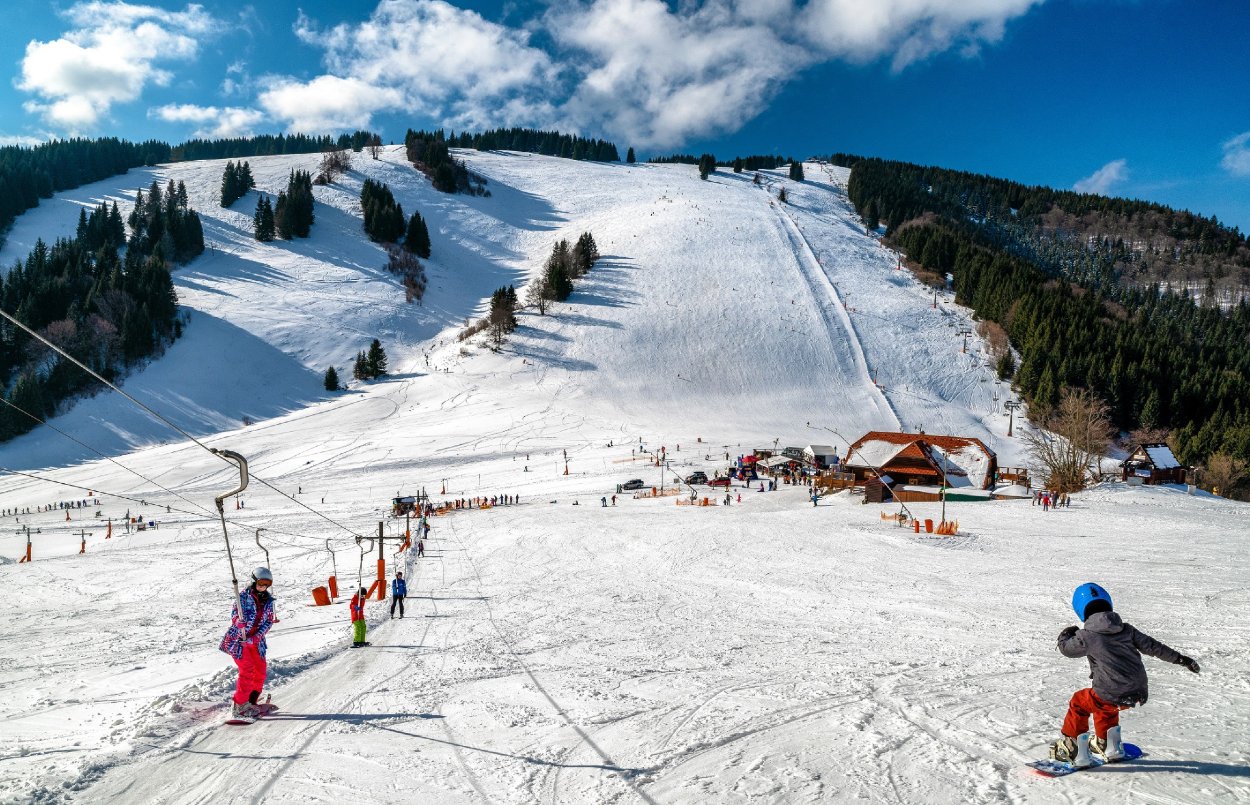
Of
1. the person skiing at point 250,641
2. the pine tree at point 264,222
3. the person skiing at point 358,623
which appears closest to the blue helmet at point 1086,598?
the person skiing at point 250,641

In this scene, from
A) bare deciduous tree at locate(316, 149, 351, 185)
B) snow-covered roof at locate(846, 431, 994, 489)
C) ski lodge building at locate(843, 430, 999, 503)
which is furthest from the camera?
bare deciduous tree at locate(316, 149, 351, 185)

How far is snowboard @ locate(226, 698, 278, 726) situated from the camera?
6773mm

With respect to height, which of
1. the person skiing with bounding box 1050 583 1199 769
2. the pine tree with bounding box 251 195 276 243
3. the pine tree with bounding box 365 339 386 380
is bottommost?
the pine tree with bounding box 365 339 386 380

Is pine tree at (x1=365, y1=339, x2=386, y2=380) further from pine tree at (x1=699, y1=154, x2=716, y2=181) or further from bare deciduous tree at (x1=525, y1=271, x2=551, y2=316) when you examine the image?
pine tree at (x1=699, y1=154, x2=716, y2=181)

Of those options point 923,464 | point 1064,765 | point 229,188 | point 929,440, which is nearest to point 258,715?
point 1064,765

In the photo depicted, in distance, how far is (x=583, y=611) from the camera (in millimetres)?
12719

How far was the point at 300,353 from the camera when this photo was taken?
71500 millimetres

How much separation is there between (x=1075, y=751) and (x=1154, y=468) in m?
54.7

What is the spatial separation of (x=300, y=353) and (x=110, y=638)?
2663 inches

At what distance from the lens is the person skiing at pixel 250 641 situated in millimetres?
6898

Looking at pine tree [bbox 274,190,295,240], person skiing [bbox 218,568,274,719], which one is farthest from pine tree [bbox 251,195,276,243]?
person skiing [bbox 218,568,274,719]

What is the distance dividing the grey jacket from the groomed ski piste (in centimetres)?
70

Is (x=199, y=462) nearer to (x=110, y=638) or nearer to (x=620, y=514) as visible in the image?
(x=620, y=514)

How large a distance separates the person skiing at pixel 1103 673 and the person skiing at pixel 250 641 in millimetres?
7823
